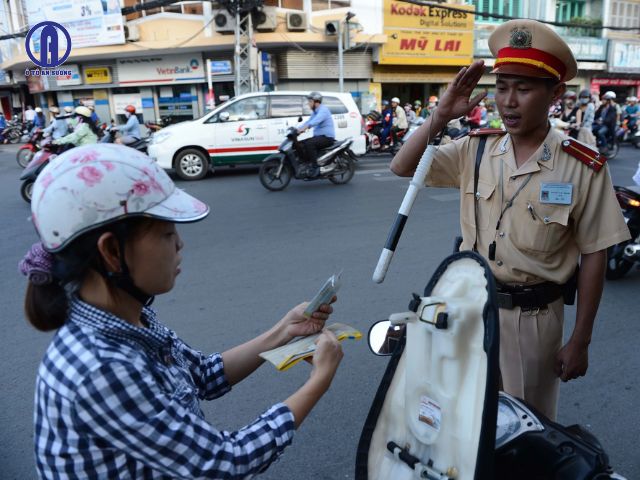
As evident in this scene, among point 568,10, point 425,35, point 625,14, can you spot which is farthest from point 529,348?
point 625,14

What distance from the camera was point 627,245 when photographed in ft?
14.4

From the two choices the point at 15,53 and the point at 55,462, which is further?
the point at 15,53

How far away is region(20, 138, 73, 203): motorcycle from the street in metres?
0.33

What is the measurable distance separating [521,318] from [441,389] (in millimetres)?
724

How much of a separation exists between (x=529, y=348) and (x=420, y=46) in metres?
20.4

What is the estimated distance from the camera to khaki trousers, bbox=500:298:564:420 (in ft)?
5.57

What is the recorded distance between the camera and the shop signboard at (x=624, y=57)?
2397cm

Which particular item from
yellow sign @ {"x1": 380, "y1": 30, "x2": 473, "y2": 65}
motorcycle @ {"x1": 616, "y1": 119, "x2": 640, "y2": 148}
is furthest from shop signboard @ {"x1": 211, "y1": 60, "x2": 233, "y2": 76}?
motorcycle @ {"x1": 616, "y1": 119, "x2": 640, "y2": 148}

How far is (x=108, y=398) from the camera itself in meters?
0.92

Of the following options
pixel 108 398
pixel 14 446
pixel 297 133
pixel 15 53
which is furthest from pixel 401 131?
pixel 15 53

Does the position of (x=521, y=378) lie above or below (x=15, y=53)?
below

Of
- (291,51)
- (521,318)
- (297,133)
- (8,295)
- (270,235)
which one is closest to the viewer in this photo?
(521,318)

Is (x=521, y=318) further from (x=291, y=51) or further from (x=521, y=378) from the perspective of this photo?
(x=291, y=51)

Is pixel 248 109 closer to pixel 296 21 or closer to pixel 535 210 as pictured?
pixel 296 21
